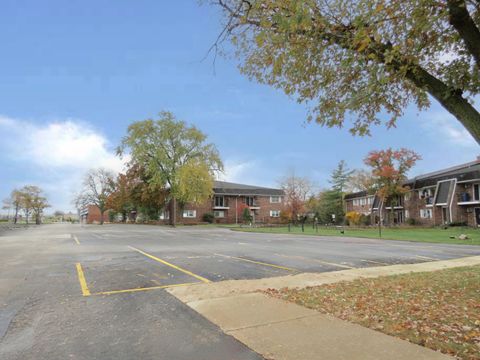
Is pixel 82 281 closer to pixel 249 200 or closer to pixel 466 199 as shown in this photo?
pixel 466 199

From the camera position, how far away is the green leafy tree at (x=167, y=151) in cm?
5562

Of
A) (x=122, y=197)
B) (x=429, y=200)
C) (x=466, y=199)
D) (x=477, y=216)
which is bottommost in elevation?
(x=477, y=216)

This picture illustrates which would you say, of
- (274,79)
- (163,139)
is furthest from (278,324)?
(163,139)

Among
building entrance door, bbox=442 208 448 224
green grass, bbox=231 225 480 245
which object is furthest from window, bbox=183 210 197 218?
building entrance door, bbox=442 208 448 224

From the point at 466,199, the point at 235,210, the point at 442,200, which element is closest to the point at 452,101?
the point at 466,199

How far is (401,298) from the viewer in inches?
275

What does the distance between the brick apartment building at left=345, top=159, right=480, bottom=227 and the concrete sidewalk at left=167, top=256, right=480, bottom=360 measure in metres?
40.5

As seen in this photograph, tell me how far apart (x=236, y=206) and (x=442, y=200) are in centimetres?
3547

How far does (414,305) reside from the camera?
21.0 ft

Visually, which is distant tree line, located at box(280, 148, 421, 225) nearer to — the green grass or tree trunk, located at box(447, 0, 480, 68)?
the green grass

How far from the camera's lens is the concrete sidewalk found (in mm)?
4336

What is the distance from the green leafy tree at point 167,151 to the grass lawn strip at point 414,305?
45993 millimetres

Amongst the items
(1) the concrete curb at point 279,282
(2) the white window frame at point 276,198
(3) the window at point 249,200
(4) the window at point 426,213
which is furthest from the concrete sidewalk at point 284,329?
(2) the white window frame at point 276,198

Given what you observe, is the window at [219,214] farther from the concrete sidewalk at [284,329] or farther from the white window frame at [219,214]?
the concrete sidewalk at [284,329]
